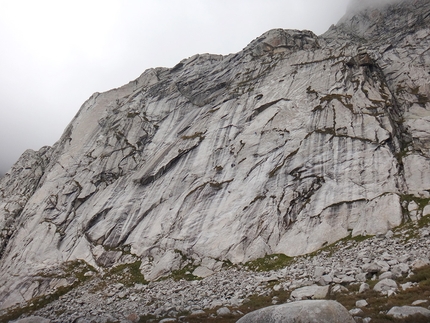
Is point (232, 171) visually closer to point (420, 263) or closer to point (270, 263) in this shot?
point (270, 263)

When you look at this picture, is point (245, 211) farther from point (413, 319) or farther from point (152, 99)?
point (152, 99)

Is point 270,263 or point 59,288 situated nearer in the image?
point 270,263

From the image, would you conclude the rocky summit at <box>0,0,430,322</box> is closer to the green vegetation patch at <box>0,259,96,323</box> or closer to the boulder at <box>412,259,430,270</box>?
the green vegetation patch at <box>0,259,96,323</box>

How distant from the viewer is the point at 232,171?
50094 millimetres

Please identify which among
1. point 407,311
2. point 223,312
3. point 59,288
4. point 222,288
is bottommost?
point 59,288

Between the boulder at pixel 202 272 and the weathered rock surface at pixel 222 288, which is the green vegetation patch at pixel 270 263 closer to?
the weathered rock surface at pixel 222 288

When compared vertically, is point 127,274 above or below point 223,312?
below

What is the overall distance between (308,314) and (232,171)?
3812 cm

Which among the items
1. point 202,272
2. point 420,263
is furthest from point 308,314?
point 202,272

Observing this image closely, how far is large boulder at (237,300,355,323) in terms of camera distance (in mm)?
12109

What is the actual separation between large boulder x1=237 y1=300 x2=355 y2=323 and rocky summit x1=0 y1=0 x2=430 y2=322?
2309 cm

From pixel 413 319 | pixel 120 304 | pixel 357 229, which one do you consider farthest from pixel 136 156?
pixel 413 319

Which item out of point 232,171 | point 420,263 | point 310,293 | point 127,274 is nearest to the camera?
point 310,293

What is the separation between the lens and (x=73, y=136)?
7869cm
